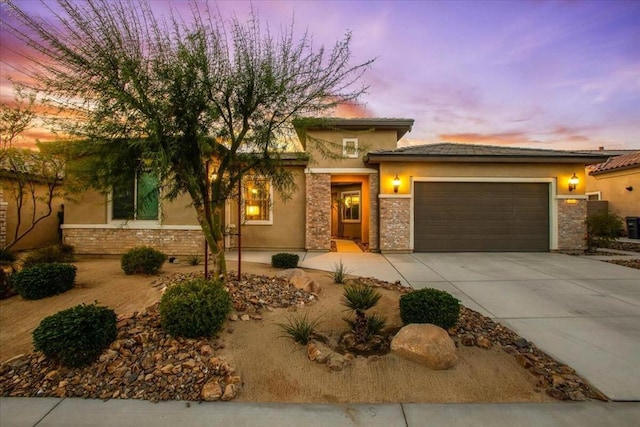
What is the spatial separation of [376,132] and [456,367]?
33.8ft

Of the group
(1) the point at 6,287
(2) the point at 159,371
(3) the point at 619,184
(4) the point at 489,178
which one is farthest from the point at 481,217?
(1) the point at 6,287

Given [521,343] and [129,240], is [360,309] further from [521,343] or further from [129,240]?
[129,240]

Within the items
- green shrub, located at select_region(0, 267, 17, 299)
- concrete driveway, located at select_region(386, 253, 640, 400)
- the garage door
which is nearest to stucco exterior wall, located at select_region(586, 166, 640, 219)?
the garage door

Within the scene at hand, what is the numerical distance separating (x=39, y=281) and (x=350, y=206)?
497 inches

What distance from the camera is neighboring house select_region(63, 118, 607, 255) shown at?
33.6 ft

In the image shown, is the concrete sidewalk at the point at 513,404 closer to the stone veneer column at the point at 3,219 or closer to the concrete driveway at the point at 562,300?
the concrete driveway at the point at 562,300

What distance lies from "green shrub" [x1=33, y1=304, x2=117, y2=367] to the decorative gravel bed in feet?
0.33

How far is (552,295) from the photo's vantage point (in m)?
5.71

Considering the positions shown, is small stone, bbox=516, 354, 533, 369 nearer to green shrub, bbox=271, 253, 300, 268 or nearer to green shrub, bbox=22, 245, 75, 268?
green shrub, bbox=271, 253, 300, 268

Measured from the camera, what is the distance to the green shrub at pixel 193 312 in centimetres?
343

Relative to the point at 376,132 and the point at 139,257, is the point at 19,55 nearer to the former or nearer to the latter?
the point at 139,257

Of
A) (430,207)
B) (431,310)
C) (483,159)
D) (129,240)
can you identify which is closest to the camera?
(431,310)

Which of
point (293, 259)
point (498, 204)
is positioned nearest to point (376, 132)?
point (498, 204)

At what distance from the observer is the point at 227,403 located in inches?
104
